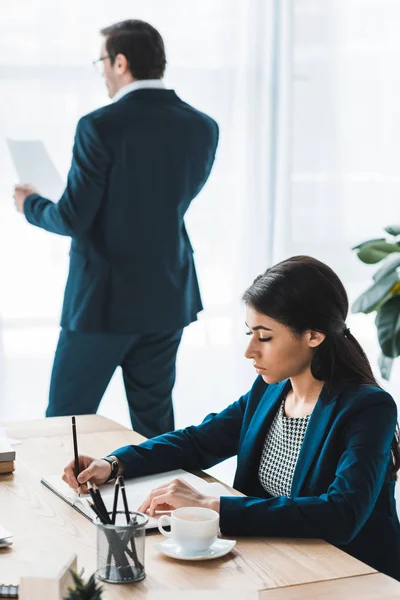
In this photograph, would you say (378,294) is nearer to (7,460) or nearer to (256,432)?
(256,432)

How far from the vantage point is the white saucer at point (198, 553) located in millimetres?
1366

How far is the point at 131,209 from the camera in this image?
2.86 metres

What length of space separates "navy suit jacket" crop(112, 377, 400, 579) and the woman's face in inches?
3.0

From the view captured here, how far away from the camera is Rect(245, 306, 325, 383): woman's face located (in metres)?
1.79

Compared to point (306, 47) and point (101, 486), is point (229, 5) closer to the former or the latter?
point (306, 47)

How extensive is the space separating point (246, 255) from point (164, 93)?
1092mm

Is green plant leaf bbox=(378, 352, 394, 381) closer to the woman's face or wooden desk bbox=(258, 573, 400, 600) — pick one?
the woman's face

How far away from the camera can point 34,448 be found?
200 cm

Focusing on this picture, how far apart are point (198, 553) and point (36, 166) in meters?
2.34

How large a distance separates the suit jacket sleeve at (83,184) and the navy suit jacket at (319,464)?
3.32 ft

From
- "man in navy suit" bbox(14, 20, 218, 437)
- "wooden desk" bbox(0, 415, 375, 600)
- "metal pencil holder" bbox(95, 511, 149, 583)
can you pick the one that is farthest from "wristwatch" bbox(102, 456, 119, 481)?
"man in navy suit" bbox(14, 20, 218, 437)

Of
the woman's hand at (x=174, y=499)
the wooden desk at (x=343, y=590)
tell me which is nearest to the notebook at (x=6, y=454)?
the woman's hand at (x=174, y=499)

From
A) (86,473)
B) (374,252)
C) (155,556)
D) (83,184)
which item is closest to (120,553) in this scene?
(155,556)


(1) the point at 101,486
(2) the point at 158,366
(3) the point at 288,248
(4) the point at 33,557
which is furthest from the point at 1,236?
(4) the point at 33,557
